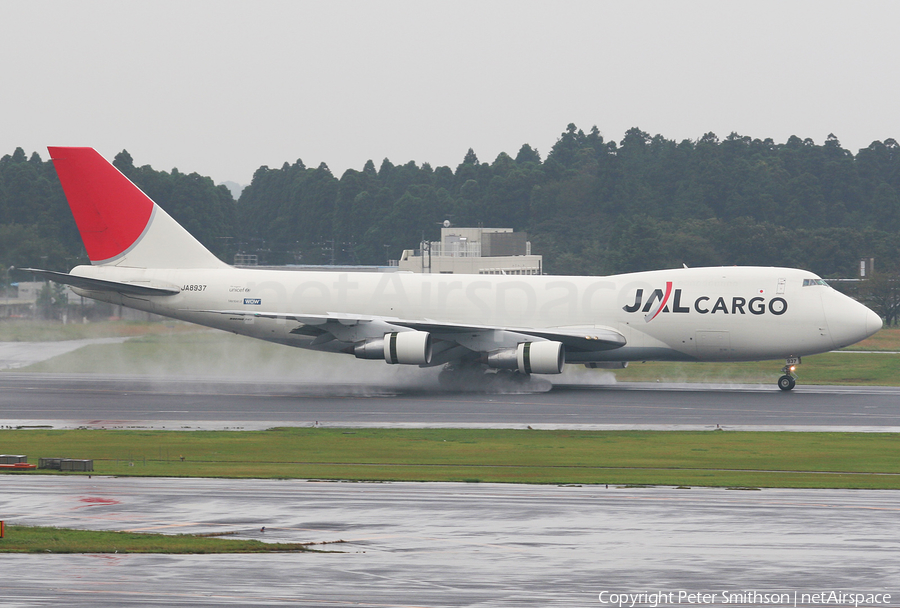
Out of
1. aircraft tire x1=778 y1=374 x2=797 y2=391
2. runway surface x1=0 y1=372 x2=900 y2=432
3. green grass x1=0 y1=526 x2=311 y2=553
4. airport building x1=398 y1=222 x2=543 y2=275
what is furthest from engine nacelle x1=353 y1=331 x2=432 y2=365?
airport building x1=398 y1=222 x2=543 y2=275

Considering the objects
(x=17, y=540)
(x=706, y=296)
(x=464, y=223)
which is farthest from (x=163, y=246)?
(x=464, y=223)

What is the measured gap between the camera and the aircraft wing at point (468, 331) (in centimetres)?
4434

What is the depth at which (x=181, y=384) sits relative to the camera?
48.3 metres

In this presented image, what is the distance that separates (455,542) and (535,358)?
2524 centimetres

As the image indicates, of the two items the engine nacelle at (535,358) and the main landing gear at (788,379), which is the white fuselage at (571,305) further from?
the main landing gear at (788,379)

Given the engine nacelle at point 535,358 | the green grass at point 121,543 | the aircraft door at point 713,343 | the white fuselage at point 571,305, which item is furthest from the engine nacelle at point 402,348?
the green grass at point 121,543

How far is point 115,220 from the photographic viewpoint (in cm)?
4772

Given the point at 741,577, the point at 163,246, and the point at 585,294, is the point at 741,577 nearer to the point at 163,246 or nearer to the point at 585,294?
the point at 585,294

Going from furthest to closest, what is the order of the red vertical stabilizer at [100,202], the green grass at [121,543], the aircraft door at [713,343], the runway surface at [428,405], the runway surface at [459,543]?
the red vertical stabilizer at [100,202] → the aircraft door at [713,343] → the runway surface at [428,405] → the green grass at [121,543] → the runway surface at [459,543]

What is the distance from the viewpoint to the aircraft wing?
44.3m

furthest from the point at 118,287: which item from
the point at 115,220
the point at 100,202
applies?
the point at 100,202

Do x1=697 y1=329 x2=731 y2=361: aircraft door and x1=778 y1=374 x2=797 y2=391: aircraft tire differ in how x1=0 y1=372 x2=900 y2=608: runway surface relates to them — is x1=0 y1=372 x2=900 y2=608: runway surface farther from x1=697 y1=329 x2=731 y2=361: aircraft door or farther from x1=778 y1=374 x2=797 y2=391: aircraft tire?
x1=778 y1=374 x2=797 y2=391: aircraft tire

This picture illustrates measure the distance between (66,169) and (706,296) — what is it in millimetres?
27913

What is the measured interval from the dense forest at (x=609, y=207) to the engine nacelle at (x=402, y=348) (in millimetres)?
59510
